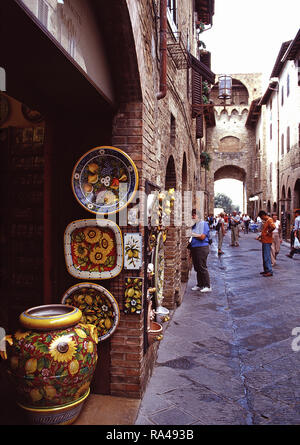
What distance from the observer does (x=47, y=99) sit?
3021mm

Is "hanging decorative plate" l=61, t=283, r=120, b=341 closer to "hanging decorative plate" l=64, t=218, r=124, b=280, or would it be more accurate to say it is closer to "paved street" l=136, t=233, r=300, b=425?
"hanging decorative plate" l=64, t=218, r=124, b=280

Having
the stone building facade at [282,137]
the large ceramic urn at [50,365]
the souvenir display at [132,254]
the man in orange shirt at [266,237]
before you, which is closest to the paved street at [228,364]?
the large ceramic urn at [50,365]

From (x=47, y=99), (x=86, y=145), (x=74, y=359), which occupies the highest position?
(x=47, y=99)

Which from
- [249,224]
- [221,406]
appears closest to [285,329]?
[221,406]

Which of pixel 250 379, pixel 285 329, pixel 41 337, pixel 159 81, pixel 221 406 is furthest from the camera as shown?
pixel 285 329

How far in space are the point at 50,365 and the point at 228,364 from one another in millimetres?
2141

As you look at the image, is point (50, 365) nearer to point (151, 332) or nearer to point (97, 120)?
point (151, 332)

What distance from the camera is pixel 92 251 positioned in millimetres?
3104

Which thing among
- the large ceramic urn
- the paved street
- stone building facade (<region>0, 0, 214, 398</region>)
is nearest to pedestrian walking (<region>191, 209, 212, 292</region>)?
the paved street

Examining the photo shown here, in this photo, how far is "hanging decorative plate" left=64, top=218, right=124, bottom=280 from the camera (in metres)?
3.08

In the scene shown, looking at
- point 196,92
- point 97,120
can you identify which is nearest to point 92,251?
point 97,120
